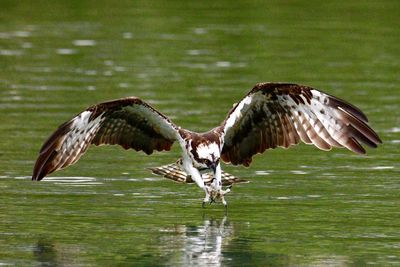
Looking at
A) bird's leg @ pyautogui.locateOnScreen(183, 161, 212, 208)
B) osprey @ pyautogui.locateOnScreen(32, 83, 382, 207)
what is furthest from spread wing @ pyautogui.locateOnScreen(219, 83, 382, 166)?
bird's leg @ pyautogui.locateOnScreen(183, 161, 212, 208)

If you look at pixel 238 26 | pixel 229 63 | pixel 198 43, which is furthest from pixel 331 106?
pixel 238 26

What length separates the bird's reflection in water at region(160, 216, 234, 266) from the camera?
13453 mm

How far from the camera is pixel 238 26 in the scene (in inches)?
1187

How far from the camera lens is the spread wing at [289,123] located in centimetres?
1497

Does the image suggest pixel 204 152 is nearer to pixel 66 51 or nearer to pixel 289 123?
pixel 289 123

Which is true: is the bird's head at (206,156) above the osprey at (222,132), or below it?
below

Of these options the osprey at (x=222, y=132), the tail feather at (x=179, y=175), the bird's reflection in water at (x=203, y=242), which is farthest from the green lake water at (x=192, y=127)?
the osprey at (x=222, y=132)

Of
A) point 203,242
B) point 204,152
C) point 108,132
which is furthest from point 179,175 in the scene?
point 203,242

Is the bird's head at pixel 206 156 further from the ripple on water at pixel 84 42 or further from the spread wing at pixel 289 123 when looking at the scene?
the ripple on water at pixel 84 42

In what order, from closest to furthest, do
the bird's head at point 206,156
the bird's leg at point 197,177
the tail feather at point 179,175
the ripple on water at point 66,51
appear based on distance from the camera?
the bird's head at point 206,156, the bird's leg at point 197,177, the tail feather at point 179,175, the ripple on water at point 66,51

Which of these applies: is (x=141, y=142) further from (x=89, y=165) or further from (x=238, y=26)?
(x=238, y=26)

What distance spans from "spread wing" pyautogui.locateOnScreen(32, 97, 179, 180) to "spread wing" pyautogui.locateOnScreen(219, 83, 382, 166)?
75 cm

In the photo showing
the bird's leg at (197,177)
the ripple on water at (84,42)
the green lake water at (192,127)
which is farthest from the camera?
the ripple on water at (84,42)

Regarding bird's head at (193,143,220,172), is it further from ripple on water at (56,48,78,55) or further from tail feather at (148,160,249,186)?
ripple on water at (56,48,78,55)
